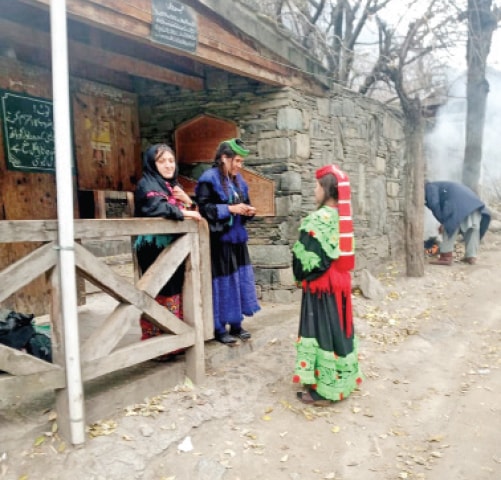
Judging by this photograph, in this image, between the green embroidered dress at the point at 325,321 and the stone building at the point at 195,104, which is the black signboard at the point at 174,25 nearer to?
the stone building at the point at 195,104

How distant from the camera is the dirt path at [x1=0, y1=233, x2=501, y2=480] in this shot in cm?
277

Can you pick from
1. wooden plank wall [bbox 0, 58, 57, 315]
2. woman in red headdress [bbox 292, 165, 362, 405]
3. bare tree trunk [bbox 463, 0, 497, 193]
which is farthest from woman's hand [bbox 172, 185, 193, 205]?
bare tree trunk [bbox 463, 0, 497, 193]

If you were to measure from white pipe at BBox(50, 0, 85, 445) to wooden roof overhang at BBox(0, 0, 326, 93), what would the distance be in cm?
93

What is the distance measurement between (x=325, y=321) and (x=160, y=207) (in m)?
1.41

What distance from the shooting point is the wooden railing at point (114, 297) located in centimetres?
251

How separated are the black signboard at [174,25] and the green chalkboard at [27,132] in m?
1.55

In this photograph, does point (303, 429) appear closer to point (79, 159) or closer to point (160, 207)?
point (160, 207)

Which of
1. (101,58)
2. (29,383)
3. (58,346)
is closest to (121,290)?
(58,346)

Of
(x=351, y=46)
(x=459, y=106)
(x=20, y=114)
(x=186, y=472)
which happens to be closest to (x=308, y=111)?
(x=20, y=114)

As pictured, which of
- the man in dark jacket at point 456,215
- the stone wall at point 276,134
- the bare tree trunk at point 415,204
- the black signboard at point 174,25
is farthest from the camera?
the man in dark jacket at point 456,215

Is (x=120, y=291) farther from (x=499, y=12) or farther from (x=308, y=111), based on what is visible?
(x=499, y=12)

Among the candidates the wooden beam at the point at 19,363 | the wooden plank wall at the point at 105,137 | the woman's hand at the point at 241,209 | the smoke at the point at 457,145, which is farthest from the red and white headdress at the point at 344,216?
the smoke at the point at 457,145

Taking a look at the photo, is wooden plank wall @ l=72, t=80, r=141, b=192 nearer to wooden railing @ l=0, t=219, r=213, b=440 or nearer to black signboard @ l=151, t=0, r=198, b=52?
black signboard @ l=151, t=0, r=198, b=52

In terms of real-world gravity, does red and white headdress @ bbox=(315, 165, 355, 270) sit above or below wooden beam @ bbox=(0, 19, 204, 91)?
below
